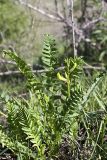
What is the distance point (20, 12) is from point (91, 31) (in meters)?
2.56

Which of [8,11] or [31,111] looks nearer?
[31,111]

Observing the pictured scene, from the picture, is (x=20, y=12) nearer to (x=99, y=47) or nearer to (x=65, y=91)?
(x=99, y=47)

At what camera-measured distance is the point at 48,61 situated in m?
1.63

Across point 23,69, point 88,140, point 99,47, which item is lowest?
point 99,47

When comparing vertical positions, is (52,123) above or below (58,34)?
above

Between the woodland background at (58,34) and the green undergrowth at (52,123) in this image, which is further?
the woodland background at (58,34)

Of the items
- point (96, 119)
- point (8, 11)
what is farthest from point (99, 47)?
point (96, 119)

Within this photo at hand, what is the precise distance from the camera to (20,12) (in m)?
7.07

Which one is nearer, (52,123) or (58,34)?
(52,123)

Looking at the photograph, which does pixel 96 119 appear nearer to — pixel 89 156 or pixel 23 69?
pixel 89 156

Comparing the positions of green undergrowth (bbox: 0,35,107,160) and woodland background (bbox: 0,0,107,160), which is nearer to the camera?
green undergrowth (bbox: 0,35,107,160)

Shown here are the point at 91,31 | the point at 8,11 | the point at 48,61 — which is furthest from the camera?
the point at 8,11

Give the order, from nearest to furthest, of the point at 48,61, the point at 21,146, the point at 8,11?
the point at 21,146 → the point at 48,61 → the point at 8,11

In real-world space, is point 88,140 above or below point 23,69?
below
